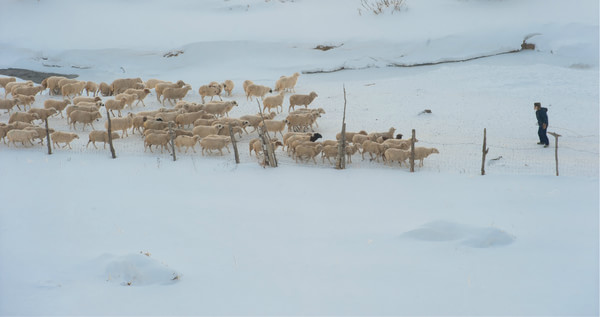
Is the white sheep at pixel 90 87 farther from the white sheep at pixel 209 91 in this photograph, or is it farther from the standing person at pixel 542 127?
the standing person at pixel 542 127

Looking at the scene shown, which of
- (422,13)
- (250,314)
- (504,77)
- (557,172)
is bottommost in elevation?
(250,314)

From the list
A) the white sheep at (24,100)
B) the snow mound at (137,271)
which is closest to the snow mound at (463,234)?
the snow mound at (137,271)

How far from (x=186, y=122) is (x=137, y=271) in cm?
916

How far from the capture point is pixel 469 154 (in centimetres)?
1498

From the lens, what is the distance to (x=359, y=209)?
12031mm

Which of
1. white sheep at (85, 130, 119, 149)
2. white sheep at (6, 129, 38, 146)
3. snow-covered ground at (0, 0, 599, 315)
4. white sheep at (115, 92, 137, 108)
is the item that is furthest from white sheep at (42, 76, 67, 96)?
white sheep at (85, 130, 119, 149)

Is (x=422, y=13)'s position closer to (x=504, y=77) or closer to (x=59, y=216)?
(x=504, y=77)

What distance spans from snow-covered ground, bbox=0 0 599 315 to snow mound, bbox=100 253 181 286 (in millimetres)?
30

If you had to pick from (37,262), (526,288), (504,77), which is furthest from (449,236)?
(504,77)

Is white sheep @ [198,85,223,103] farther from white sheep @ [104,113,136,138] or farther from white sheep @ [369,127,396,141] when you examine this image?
white sheep @ [369,127,396,141]

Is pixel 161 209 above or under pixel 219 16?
under

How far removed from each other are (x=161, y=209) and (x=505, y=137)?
9.60 m

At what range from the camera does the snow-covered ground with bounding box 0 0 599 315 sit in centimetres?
849

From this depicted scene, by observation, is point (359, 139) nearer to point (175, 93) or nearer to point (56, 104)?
point (175, 93)
